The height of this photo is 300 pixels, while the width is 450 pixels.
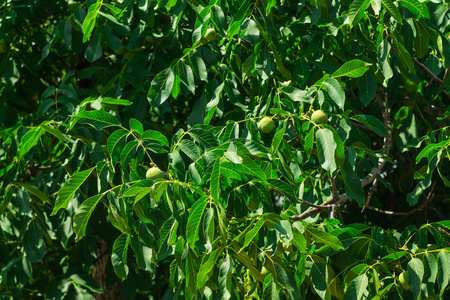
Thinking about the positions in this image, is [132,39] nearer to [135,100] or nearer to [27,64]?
[135,100]

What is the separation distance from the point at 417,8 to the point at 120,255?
1.18 m

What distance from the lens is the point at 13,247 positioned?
328 centimetres

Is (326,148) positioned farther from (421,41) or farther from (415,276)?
(421,41)

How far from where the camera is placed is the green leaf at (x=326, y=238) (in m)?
1.62

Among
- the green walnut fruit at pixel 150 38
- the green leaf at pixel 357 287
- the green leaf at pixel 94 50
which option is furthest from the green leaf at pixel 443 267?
the green walnut fruit at pixel 150 38

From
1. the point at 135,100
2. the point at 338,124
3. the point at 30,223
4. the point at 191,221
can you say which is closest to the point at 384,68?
the point at 338,124

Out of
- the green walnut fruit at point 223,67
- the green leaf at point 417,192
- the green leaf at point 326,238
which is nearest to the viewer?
Answer: the green leaf at point 326,238

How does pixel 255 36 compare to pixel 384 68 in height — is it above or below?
above

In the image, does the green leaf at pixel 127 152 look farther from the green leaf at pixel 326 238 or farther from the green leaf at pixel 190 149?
the green leaf at pixel 326 238

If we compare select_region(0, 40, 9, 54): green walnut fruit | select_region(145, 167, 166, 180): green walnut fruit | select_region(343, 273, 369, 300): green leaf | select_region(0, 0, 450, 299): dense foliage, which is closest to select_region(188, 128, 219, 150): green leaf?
select_region(0, 0, 450, 299): dense foliage

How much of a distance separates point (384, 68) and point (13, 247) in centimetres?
215

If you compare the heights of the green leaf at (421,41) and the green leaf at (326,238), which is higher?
the green leaf at (421,41)

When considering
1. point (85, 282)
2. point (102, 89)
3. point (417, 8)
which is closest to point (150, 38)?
point (102, 89)

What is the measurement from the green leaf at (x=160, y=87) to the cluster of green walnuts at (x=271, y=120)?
44cm
